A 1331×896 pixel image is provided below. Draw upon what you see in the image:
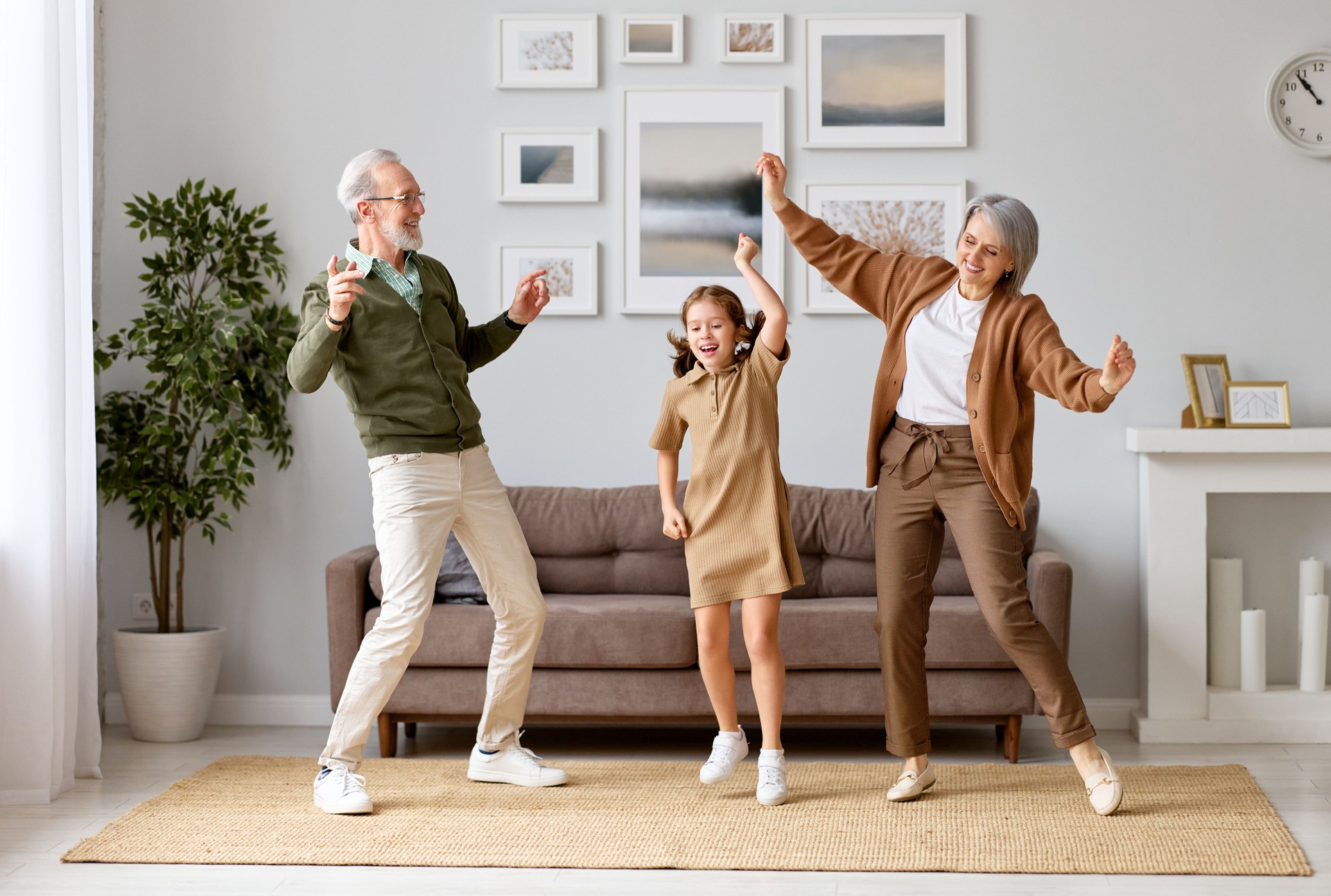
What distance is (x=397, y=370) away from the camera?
9.14 feet

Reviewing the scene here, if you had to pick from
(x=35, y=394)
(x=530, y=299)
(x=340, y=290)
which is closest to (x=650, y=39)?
(x=530, y=299)

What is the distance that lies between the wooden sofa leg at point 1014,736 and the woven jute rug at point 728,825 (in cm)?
11

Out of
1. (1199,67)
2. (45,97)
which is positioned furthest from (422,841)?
(1199,67)

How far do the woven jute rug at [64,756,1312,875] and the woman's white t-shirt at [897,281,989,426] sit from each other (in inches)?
35.3

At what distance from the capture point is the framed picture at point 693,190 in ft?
13.0

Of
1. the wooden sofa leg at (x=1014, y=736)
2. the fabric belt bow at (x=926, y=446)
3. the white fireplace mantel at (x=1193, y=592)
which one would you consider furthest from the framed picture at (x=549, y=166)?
the wooden sofa leg at (x=1014, y=736)

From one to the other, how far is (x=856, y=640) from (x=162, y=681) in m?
2.06

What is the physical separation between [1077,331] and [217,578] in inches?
113

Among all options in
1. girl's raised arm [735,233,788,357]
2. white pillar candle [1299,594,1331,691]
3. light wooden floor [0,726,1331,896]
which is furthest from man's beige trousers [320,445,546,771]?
white pillar candle [1299,594,1331,691]

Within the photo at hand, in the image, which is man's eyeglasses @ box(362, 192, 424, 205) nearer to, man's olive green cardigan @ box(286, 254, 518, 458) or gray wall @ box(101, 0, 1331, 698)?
man's olive green cardigan @ box(286, 254, 518, 458)

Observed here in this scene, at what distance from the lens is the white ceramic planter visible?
3.72m

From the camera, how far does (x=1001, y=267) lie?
2.70 metres

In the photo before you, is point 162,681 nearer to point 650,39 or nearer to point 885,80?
point 650,39

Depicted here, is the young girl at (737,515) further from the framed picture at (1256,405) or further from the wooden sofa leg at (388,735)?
the framed picture at (1256,405)
